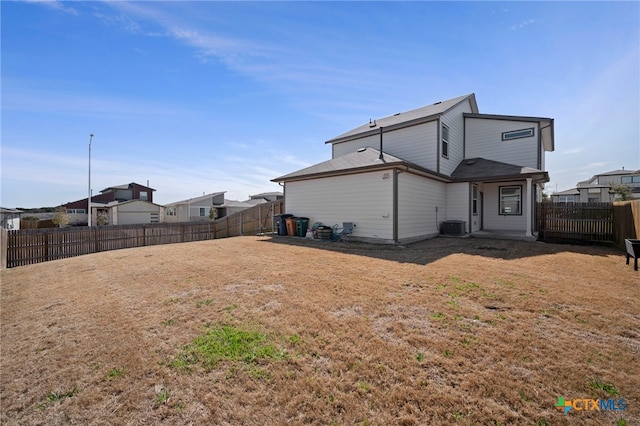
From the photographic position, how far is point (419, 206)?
11242mm

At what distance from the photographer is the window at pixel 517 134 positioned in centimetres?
1354

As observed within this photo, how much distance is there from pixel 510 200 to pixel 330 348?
15.0 meters

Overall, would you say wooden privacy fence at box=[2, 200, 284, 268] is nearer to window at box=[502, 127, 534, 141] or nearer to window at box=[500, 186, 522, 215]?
window at box=[500, 186, 522, 215]

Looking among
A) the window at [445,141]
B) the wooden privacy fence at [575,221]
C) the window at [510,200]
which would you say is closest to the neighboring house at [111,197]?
the window at [445,141]

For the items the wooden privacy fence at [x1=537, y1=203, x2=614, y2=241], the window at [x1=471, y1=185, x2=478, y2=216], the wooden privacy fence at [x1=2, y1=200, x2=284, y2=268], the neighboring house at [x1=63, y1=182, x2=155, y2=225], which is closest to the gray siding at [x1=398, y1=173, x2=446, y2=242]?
the window at [x1=471, y1=185, x2=478, y2=216]

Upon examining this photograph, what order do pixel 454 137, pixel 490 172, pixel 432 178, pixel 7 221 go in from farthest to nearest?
pixel 7 221, pixel 454 137, pixel 490 172, pixel 432 178

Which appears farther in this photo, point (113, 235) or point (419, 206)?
point (113, 235)

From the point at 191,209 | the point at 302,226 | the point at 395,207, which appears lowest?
the point at 302,226

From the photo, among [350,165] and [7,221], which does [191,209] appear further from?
[350,165]

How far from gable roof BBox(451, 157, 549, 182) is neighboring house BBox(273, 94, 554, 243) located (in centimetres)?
4

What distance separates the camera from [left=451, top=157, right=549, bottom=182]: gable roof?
37.7 ft

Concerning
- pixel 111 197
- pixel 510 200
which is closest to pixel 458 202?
pixel 510 200

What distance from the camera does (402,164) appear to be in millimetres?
9656

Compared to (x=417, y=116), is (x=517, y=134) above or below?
below
